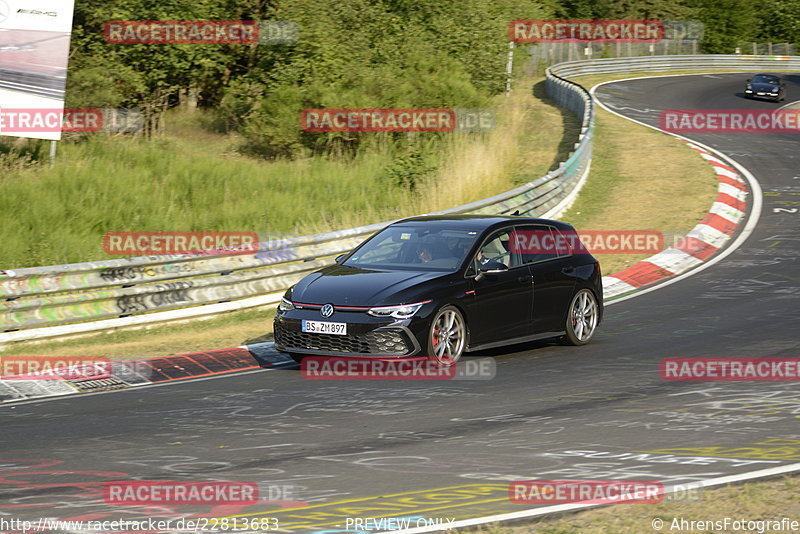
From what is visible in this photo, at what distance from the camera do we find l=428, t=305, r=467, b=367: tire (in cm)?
1012

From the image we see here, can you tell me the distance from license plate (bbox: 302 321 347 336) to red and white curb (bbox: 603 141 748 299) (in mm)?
6391

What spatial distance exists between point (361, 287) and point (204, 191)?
36.0 ft

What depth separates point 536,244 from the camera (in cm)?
1190

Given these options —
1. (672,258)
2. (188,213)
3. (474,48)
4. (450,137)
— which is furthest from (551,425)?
(474,48)

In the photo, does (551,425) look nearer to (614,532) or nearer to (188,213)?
(614,532)

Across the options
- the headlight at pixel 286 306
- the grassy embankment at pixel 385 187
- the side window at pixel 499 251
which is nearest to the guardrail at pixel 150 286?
the grassy embankment at pixel 385 187

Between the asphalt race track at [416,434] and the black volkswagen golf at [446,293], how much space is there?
0.38 m

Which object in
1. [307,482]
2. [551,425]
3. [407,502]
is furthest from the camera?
[551,425]

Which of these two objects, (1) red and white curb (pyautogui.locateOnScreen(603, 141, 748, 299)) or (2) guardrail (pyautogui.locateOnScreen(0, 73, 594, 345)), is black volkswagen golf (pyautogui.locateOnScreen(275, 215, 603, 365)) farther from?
(1) red and white curb (pyautogui.locateOnScreen(603, 141, 748, 299))

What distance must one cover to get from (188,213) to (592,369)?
10518 millimetres

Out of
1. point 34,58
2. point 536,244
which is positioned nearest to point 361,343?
point 536,244

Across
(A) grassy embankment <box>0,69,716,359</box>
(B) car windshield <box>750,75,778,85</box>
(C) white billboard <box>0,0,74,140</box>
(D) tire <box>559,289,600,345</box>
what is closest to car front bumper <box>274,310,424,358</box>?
(A) grassy embankment <box>0,69,716,359</box>

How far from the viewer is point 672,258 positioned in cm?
1772

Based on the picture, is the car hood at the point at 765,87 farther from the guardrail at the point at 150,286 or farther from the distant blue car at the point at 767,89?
the guardrail at the point at 150,286
